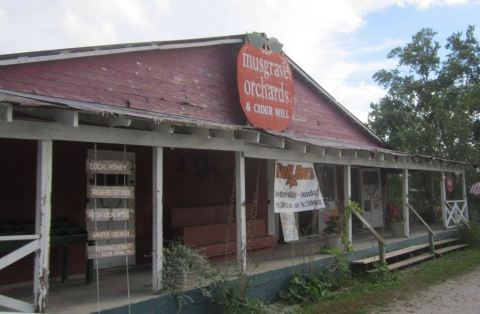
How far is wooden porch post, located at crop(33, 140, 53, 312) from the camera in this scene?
17.7 ft

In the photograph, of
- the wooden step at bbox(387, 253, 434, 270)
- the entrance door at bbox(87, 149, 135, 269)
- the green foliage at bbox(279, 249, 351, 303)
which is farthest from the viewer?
the wooden step at bbox(387, 253, 434, 270)

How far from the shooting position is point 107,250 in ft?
20.5

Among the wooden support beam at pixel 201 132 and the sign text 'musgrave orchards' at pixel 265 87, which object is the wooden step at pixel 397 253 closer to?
the sign text 'musgrave orchards' at pixel 265 87

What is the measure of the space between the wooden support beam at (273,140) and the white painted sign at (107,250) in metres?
3.16

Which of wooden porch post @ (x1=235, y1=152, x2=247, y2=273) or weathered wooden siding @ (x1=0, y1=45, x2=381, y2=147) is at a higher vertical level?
weathered wooden siding @ (x1=0, y1=45, x2=381, y2=147)

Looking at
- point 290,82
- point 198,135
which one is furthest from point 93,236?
point 290,82

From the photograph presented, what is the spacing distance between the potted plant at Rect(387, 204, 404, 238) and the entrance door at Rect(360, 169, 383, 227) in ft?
7.76

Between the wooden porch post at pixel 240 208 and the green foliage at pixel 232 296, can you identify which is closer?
the green foliage at pixel 232 296

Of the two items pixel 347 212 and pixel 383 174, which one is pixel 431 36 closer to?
pixel 383 174

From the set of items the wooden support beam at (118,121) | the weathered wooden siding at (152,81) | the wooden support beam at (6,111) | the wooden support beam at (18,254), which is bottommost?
the wooden support beam at (18,254)

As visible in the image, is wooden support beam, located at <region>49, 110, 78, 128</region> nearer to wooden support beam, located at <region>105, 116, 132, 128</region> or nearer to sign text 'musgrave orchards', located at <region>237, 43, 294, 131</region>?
wooden support beam, located at <region>105, 116, 132, 128</region>

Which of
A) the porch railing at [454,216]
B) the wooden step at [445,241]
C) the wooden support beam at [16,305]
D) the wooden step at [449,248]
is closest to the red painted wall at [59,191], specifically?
the wooden support beam at [16,305]

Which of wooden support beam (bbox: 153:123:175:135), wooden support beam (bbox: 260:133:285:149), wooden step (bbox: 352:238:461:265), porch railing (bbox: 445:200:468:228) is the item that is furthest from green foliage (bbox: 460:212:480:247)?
wooden support beam (bbox: 153:123:175:135)

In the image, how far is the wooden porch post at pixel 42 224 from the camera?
5.38 metres
